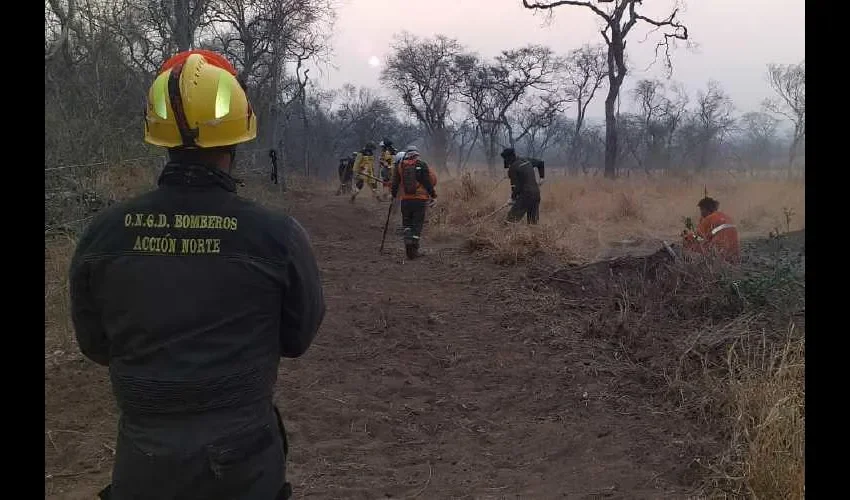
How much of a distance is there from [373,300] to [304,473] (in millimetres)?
3469

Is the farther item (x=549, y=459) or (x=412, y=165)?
(x=412, y=165)

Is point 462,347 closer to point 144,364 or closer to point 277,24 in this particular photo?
point 144,364

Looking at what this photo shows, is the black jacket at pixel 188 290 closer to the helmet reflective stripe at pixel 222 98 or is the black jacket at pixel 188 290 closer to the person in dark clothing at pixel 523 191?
the helmet reflective stripe at pixel 222 98

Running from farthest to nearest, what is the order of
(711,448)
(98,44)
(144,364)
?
(98,44), (711,448), (144,364)

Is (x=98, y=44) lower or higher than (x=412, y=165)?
higher

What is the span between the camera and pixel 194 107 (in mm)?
1577

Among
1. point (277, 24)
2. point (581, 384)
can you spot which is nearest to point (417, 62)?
point (277, 24)

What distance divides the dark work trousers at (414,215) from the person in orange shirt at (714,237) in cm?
374

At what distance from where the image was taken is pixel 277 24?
54.5ft

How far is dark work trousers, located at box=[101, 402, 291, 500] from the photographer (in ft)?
4.75

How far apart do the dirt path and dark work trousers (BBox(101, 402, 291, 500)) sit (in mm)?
1735

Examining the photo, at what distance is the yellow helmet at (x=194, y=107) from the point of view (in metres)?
1.57

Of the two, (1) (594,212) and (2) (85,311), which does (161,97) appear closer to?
(2) (85,311)

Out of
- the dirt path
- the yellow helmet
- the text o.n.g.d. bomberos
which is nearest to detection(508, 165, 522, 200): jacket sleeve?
the dirt path
